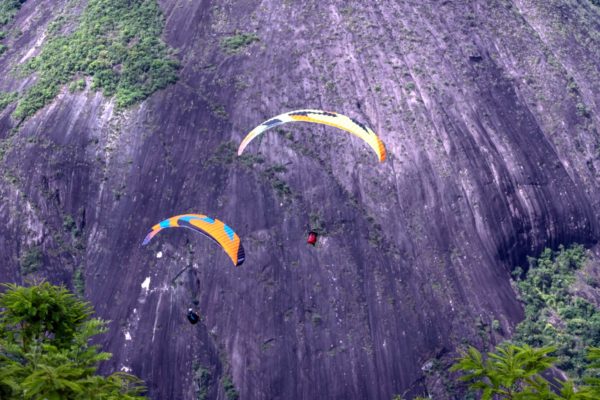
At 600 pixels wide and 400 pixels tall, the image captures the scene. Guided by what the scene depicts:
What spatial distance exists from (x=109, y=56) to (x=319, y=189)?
15144 millimetres

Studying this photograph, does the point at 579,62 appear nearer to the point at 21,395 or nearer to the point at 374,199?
the point at 374,199

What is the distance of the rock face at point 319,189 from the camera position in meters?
33.8

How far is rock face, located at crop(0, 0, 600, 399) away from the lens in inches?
1332

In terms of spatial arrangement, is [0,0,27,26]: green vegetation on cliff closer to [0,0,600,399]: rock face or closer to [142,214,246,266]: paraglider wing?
[0,0,600,399]: rock face

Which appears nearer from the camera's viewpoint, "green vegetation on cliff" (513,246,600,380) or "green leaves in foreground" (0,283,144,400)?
"green leaves in foreground" (0,283,144,400)

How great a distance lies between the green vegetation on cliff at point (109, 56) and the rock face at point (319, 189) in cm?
84

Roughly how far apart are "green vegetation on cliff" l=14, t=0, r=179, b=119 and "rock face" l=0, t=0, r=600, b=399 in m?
0.84

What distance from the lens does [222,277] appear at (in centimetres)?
3550

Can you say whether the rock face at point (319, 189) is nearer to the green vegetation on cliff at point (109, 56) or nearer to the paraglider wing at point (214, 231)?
the green vegetation on cliff at point (109, 56)

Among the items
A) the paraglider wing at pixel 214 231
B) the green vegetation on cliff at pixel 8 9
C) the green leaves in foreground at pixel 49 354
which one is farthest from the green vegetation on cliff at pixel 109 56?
the green leaves in foreground at pixel 49 354

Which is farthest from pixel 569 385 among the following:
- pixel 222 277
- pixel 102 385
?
pixel 222 277

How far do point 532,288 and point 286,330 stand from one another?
11.3 m

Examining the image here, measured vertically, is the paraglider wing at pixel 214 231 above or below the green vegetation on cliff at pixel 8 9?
above

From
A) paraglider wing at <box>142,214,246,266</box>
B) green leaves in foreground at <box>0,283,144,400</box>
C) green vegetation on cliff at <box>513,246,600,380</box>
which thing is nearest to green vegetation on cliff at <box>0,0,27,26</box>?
paraglider wing at <box>142,214,246,266</box>
